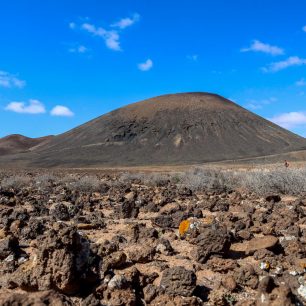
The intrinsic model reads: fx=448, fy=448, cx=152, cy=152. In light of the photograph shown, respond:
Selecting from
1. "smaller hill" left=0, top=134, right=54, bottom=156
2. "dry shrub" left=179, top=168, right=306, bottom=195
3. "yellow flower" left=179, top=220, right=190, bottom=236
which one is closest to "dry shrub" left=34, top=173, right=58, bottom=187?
"dry shrub" left=179, top=168, right=306, bottom=195

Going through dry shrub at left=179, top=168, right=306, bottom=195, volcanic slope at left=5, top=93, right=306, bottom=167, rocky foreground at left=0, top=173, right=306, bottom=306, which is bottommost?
rocky foreground at left=0, top=173, right=306, bottom=306

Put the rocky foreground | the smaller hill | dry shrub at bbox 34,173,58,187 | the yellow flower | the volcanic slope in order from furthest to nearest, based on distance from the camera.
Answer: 1. the smaller hill
2. the volcanic slope
3. dry shrub at bbox 34,173,58,187
4. the yellow flower
5. the rocky foreground

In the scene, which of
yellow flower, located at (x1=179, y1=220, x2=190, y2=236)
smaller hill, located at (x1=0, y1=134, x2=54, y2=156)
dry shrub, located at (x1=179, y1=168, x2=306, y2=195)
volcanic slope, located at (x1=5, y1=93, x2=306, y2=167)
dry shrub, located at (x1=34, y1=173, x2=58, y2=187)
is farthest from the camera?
smaller hill, located at (x1=0, y1=134, x2=54, y2=156)

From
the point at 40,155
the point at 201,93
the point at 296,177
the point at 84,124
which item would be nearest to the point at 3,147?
the point at 84,124

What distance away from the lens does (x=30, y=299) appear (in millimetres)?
2824

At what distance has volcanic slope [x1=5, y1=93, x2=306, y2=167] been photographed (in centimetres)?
9875

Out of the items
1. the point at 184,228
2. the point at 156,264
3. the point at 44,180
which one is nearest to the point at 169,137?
the point at 44,180

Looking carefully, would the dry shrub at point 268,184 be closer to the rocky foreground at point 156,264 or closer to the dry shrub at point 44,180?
the rocky foreground at point 156,264

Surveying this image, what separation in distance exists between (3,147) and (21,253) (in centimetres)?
16927

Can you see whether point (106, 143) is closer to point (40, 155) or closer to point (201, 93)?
point (40, 155)

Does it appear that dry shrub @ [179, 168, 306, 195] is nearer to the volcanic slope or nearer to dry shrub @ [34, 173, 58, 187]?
dry shrub @ [34, 173, 58, 187]

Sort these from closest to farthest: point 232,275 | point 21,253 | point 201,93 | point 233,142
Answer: point 232,275, point 21,253, point 233,142, point 201,93

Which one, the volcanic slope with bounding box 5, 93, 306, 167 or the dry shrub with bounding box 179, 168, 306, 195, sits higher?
the volcanic slope with bounding box 5, 93, 306, 167

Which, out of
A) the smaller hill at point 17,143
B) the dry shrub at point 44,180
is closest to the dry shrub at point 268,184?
the dry shrub at point 44,180
